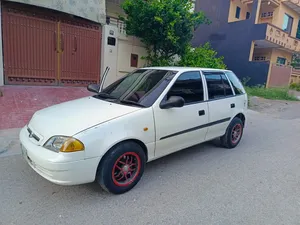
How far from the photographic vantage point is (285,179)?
11.4 feet

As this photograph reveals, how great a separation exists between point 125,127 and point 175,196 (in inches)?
43.7

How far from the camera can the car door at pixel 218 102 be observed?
4.04 meters

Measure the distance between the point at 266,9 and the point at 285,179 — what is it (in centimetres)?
2058

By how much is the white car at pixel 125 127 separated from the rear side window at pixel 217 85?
0.02m

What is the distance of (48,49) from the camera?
27.6 feet

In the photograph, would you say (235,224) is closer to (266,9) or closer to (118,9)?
(118,9)


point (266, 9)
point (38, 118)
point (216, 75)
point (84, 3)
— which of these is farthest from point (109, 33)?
point (266, 9)

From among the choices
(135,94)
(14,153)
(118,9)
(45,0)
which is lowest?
(14,153)

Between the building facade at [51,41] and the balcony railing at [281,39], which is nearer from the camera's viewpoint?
the building facade at [51,41]

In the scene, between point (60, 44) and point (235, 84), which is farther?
point (60, 44)

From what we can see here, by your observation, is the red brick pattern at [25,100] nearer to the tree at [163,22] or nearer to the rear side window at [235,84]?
the tree at [163,22]

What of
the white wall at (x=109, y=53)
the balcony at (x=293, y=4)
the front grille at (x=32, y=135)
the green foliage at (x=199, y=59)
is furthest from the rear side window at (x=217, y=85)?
the balcony at (x=293, y=4)

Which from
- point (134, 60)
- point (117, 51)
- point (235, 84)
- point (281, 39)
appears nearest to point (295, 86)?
point (281, 39)

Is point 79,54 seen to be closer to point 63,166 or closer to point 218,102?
point 218,102
